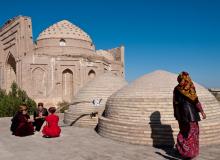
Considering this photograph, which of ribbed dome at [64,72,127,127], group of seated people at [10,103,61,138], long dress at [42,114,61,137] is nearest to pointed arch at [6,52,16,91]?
ribbed dome at [64,72,127,127]

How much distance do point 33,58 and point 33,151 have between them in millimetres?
20948

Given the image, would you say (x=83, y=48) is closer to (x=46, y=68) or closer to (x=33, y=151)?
(x=46, y=68)

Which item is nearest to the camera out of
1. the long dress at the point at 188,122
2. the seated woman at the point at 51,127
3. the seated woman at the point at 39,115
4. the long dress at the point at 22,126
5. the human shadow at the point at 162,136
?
the long dress at the point at 188,122

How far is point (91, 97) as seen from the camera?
1369cm

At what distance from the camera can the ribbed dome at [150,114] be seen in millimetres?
8406

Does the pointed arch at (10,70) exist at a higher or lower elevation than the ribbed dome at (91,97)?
higher

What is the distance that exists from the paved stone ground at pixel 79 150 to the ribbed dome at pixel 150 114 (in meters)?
0.36

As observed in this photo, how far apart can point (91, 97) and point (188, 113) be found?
306 inches

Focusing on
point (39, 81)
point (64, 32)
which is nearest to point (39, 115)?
point (39, 81)

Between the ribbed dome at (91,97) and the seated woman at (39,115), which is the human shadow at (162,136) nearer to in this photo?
the seated woman at (39,115)

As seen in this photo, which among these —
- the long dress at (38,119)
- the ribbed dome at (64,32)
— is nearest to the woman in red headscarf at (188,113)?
the long dress at (38,119)

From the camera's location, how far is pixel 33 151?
7945 millimetres

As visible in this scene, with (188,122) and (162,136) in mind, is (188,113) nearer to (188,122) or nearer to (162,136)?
(188,122)

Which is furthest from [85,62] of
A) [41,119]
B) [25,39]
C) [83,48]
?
[41,119]
